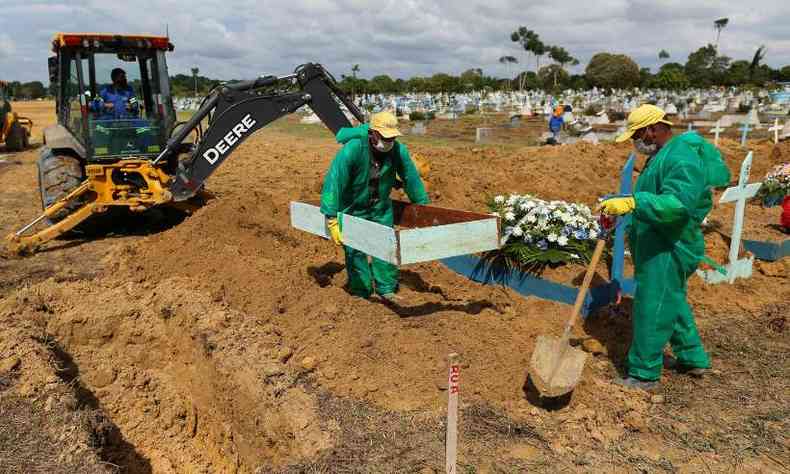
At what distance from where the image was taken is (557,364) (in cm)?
382

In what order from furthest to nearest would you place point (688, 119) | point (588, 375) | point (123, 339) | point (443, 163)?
point (688, 119)
point (443, 163)
point (123, 339)
point (588, 375)

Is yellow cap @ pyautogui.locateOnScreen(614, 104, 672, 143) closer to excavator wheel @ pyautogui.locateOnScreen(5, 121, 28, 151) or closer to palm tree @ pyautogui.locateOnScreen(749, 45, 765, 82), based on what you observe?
excavator wheel @ pyautogui.locateOnScreen(5, 121, 28, 151)

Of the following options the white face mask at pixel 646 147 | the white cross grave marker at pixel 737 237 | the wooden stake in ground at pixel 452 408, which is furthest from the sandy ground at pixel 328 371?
the white face mask at pixel 646 147

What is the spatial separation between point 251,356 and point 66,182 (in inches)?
199

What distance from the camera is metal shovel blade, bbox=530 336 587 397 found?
370 cm

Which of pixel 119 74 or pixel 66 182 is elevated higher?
pixel 119 74

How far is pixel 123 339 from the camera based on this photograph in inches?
212

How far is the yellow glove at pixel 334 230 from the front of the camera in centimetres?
460

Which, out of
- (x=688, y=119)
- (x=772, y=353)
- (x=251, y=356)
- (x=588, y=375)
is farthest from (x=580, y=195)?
(x=688, y=119)

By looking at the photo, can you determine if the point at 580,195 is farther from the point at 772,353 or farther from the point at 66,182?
the point at 66,182

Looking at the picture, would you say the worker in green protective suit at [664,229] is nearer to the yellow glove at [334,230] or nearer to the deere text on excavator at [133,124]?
the yellow glove at [334,230]

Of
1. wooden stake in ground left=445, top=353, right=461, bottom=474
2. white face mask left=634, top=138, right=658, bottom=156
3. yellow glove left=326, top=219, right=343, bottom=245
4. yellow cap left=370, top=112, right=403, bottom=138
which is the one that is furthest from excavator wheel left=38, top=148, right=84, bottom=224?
white face mask left=634, top=138, right=658, bottom=156

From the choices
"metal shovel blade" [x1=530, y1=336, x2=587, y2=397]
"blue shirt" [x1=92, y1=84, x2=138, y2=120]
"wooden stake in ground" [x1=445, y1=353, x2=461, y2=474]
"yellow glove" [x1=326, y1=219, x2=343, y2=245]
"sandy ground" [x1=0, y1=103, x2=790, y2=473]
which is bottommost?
"sandy ground" [x1=0, y1=103, x2=790, y2=473]

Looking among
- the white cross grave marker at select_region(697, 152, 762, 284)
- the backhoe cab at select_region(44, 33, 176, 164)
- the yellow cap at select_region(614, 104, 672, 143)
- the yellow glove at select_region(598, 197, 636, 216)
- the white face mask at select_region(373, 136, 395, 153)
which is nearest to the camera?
the yellow glove at select_region(598, 197, 636, 216)
